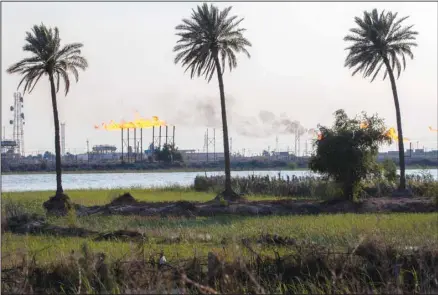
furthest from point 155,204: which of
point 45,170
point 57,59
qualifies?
point 45,170

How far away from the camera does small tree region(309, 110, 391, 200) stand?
4725 cm

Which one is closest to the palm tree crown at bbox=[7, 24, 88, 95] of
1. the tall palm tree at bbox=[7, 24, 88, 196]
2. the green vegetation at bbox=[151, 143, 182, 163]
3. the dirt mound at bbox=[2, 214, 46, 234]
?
the tall palm tree at bbox=[7, 24, 88, 196]

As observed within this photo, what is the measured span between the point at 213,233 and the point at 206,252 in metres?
6.66

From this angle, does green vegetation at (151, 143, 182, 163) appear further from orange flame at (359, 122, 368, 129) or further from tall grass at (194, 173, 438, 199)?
orange flame at (359, 122, 368, 129)

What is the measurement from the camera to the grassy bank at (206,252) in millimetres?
14116

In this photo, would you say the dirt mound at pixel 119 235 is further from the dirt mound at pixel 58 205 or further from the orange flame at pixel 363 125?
the orange flame at pixel 363 125

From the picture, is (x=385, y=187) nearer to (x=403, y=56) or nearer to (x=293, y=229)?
(x=403, y=56)

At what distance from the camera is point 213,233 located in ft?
91.2

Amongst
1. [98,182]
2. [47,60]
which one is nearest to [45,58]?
[47,60]

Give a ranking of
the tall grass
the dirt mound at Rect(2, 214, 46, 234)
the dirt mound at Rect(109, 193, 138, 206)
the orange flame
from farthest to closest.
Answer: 1. the tall grass
2. the orange flame
3. the dirt mound at Rect(109, 193, 138, 206)
4. the dirt mound at Rect(2, 214, 46, 234)

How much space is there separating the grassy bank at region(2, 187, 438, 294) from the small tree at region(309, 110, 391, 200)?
1055cm

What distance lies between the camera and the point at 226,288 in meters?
12.1

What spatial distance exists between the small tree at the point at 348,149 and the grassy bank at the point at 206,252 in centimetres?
1055

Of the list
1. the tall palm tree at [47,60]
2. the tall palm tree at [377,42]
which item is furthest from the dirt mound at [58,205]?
the tall palm tree at [377,42]
